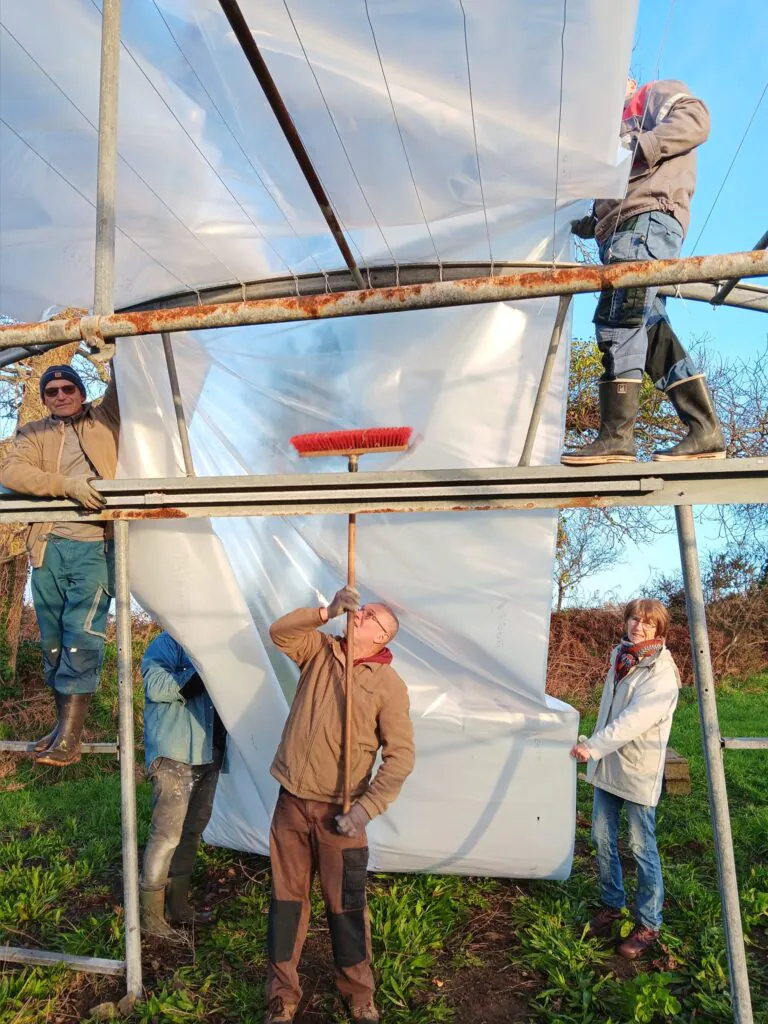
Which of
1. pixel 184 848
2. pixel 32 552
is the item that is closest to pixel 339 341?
pixel 32 552

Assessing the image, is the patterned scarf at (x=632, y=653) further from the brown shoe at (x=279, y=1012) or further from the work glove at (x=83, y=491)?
the work glove at (x=83, y=491)

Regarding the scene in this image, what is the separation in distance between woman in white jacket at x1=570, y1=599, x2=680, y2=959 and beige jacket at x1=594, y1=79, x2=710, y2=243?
5.60 feet

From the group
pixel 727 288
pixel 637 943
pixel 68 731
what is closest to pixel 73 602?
pixel 68 731

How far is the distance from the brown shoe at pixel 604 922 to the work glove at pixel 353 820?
4.82 ft

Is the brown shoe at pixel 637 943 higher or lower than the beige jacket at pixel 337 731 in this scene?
lower

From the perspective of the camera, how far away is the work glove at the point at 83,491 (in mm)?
2812

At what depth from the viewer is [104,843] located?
15.6 ft

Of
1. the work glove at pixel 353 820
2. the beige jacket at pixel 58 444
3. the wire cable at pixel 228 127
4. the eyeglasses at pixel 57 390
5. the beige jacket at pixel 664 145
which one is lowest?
the work glove at pixel 353 820

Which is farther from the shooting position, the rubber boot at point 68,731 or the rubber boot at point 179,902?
the rubber boot at point 179,902

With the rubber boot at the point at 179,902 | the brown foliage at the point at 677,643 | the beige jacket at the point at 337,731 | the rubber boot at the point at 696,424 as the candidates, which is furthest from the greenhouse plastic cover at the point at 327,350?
the brown foliage at the point at 677,643

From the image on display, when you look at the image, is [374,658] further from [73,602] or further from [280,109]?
[280,109]

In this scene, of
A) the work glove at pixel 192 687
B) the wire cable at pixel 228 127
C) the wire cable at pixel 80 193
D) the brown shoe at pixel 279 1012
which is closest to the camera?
the wire cable at pixel 228 127

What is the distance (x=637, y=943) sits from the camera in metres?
3.30

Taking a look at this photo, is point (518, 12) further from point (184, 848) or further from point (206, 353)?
point (184, 848)
